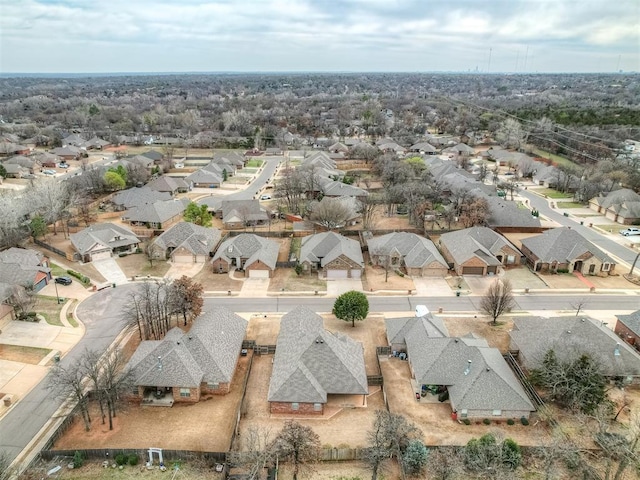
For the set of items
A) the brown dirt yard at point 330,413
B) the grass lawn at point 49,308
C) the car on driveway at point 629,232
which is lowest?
the grass lawn at point 49,308

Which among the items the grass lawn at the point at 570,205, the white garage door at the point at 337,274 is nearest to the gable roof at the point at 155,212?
the white garage door at the point at 337,274

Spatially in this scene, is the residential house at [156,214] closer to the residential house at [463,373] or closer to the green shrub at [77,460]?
the residential house at [463,373]

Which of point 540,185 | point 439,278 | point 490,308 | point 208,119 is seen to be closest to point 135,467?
point 490,308

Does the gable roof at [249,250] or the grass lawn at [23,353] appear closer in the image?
the grass lawn at [23,353]

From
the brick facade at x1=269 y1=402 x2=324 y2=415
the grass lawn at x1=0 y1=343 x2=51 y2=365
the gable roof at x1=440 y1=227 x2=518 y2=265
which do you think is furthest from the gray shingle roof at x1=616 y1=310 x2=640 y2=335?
the grass lawn at x1=0 y1=343 x2=51 y2=365

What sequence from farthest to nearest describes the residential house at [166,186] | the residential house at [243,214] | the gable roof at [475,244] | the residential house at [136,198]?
the residential house at [166,186], the residential house at [136,198], the residential house at [243,214], the gable roof at [475,244]
